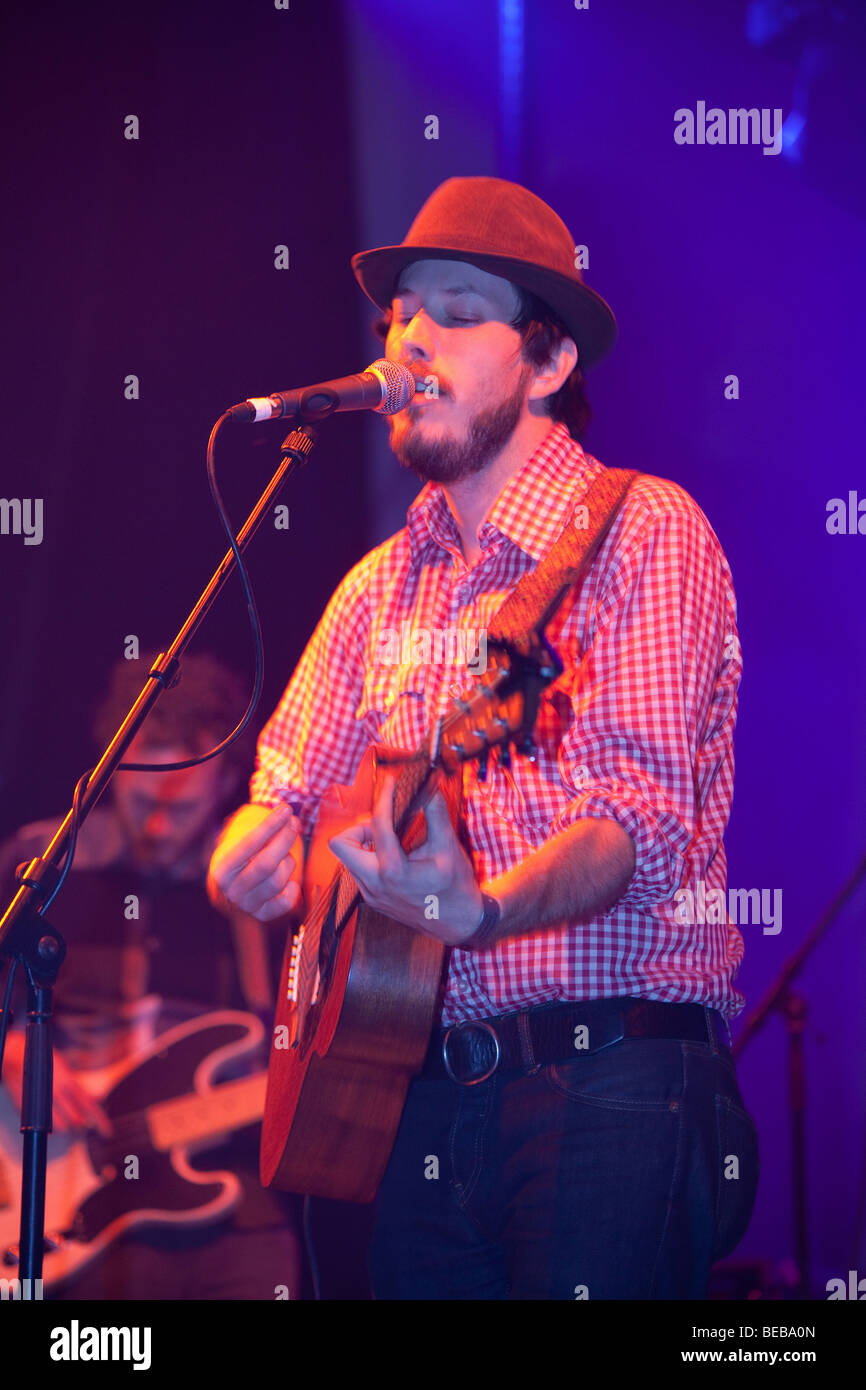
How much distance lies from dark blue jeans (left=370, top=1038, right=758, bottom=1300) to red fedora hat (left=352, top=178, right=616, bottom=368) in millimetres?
1339

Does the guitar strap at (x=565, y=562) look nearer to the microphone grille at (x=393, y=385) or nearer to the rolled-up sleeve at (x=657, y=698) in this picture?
the rolled-up sleeve at (x=657, y=698)

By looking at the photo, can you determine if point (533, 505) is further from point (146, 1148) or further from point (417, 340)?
point (146, 1148)

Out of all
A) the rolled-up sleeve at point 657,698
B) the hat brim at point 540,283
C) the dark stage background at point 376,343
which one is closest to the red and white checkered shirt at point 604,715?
the rolled-up sleeve at point 657,698

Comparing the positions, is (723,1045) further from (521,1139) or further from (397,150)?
(397,150)

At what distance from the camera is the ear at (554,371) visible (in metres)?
2.34

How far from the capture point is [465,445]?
2229 millimetres

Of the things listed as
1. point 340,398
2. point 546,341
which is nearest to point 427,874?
point 340,398

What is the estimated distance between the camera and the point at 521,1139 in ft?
5.98

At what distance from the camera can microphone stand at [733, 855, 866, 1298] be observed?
288 centimetres

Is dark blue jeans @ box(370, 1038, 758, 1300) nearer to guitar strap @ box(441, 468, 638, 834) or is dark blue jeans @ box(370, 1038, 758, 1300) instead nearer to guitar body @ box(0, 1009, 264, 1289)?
guitar strap @ box(441, 468, 638, 834)

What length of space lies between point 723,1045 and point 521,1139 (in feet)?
1.11

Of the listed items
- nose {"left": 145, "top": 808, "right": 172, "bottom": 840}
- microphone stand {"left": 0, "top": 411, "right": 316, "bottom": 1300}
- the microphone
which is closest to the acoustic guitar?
microphone stand {"left": 0, "top": 411, "right": 316, "bottom": 1300}
